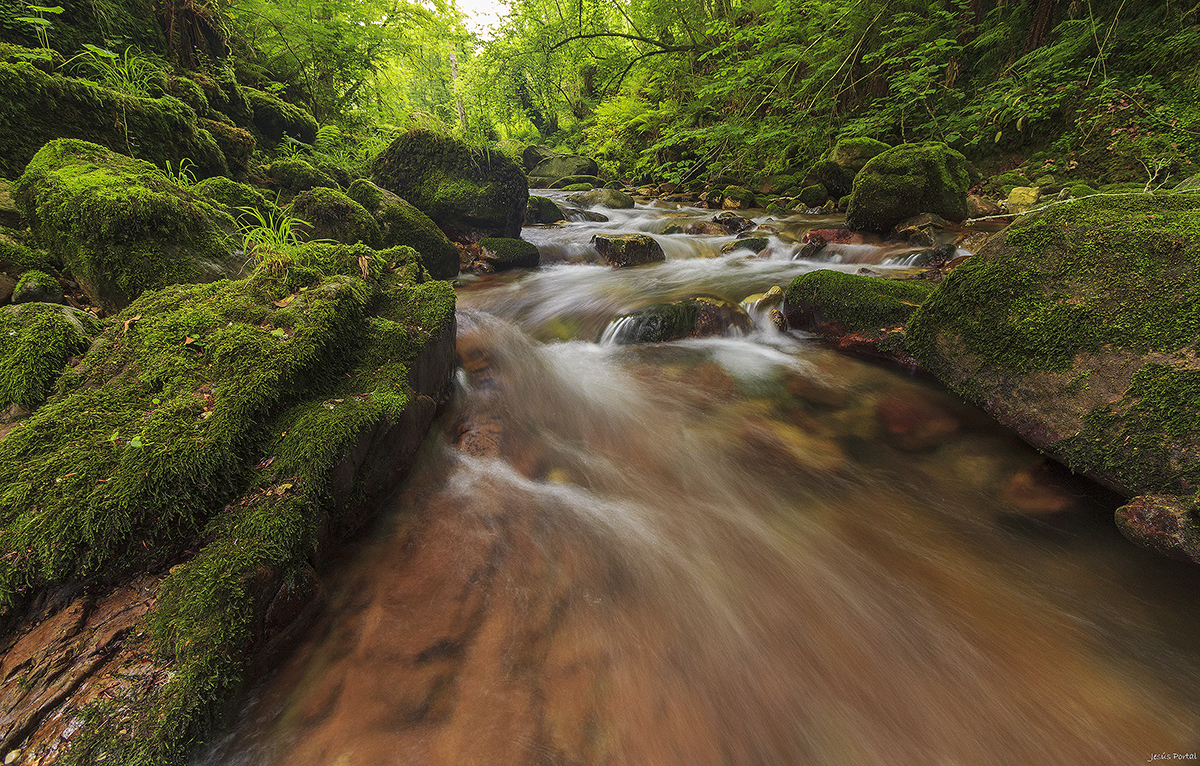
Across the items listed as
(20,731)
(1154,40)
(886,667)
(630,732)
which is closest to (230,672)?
(20,731)

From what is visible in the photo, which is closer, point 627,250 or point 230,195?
point 230,195

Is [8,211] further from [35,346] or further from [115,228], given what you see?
[35,346]

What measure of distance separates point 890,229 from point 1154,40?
576cm

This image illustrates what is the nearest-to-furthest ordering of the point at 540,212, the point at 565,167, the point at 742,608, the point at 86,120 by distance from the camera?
the point at 742,608 < the point at 86,120 < the point at 540,212 < the point at 565,167

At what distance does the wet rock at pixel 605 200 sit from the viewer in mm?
13422

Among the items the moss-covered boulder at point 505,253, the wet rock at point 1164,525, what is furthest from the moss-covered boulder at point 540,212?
the wet rock at point 1164,525

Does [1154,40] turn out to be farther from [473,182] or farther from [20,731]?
[20,731]

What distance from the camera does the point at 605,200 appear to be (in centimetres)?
1357

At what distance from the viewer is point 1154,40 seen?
779cm

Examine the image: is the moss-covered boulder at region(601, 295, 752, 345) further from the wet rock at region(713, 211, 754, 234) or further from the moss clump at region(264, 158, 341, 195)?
the wet rock at region(713, 211, 754, 234)

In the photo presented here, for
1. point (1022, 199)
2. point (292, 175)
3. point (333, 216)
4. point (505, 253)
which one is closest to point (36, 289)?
point (333, 216)

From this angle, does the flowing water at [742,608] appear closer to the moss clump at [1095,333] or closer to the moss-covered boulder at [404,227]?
the moss clump at [1095,333]

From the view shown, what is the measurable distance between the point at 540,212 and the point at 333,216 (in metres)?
6.65

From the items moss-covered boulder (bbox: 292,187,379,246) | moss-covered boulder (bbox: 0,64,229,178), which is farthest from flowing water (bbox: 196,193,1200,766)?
moss-covered boulder (bbox: 0,64,229,178)
